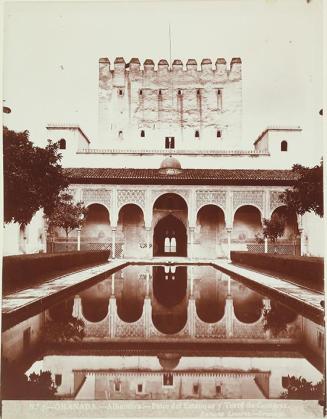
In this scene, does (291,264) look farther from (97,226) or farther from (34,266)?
(97,226)

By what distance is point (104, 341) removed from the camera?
625cm

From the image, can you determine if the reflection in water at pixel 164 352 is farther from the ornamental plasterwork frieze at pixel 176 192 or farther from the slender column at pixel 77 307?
the ornamental plasterwork frieze at pixel 176 192

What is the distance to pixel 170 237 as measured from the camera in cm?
3088

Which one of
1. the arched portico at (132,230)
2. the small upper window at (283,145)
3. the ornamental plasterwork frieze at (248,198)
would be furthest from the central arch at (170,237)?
the small upper window at (283,145)

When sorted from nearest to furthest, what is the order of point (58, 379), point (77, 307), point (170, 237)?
point (58, 379) < point (77, 307) < point (170, 237)

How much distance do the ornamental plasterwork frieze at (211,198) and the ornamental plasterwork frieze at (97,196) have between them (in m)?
4.49

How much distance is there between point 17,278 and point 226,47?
6.19 meters

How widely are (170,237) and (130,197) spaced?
729cm

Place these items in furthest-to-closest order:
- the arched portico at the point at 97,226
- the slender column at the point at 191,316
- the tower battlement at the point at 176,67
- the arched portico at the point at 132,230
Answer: the tower battlement at the point at 176,67, the arched portico at the point at 132,230, the arched portico at the point at 97,226, the slender column at the point at 191,316

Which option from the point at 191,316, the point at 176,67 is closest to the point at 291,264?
the point at 191,316

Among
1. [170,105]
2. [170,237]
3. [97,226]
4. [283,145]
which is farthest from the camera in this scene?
[170,105]

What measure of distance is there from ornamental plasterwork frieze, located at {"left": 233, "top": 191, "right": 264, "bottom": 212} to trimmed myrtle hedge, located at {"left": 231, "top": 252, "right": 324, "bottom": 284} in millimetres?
3777

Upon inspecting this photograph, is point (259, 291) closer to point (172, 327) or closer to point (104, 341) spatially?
point (172, 327)

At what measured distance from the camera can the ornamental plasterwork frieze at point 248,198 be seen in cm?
2431
